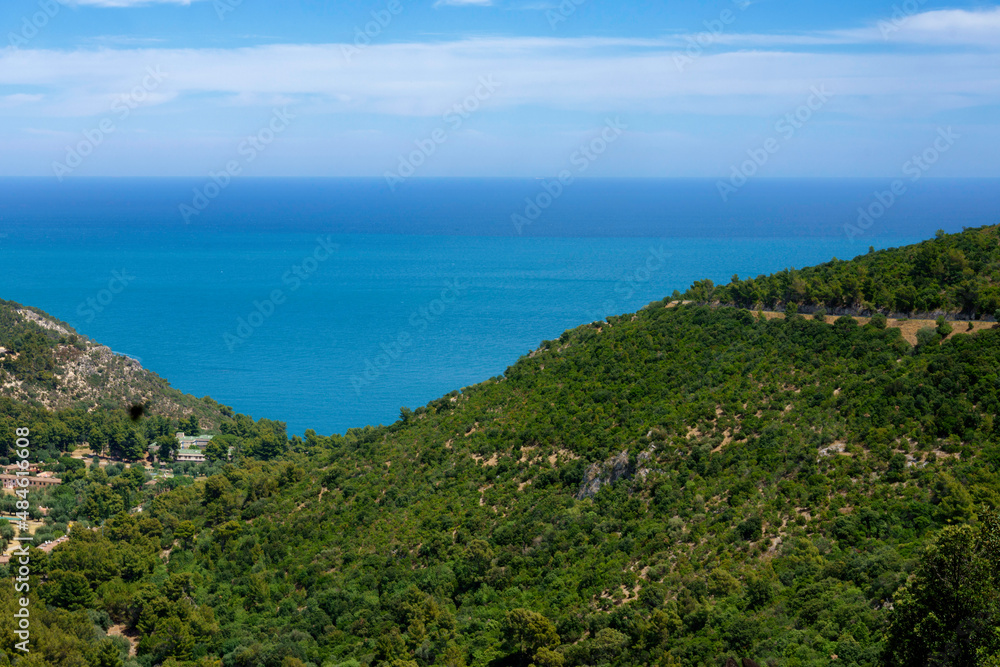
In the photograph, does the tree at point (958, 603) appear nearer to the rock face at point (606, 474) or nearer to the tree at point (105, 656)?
the rock face at point (606, 474)

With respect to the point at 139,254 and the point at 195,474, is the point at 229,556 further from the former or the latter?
the point at 139,254

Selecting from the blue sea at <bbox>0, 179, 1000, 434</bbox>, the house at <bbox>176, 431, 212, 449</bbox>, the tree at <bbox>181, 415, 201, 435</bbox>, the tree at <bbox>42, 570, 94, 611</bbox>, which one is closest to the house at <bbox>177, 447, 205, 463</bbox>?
the house at <bbox>176, 431, 212, 449</bbox>

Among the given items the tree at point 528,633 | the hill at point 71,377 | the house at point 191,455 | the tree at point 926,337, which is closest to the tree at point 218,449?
the house at point 191,455

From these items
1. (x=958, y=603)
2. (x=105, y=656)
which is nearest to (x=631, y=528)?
(x=958, y=603)

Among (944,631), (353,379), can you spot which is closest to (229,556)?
(944,631)

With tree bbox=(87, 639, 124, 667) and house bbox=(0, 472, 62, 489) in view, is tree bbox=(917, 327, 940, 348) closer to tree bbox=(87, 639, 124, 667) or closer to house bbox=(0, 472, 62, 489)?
tree bbox=(87, 639, 124, 667)
